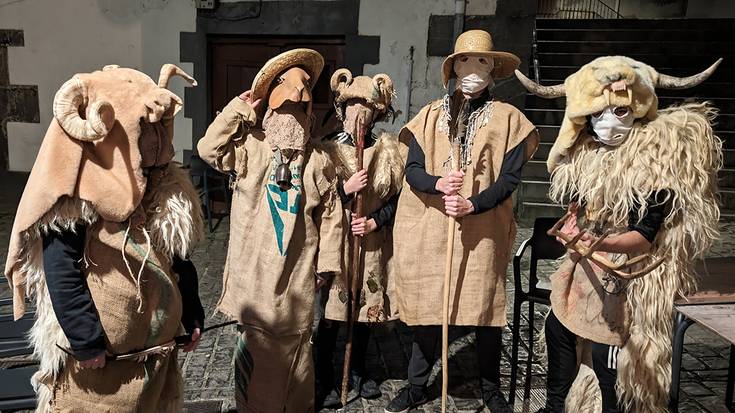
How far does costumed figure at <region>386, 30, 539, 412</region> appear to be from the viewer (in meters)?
3.04

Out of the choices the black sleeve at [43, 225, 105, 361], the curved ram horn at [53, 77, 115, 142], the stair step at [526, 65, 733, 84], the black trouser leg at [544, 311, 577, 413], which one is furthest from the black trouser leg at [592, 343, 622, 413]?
the stair step at [526, 65, 733, 84]

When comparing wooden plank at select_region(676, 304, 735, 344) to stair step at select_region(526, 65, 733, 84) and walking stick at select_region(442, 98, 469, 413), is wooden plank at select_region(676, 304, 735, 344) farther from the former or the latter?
stair step at select_region(526, 65, 733, 84)

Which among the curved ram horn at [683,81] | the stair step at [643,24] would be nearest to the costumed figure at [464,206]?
the curved ram horn at [683,81]

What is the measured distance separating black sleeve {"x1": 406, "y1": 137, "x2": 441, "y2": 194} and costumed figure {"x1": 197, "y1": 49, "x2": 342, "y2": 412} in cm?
41

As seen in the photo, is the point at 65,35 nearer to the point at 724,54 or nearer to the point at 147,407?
the point at 147,407

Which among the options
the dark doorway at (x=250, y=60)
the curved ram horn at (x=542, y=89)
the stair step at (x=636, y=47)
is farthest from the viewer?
the stair step at (x=636, y=47)

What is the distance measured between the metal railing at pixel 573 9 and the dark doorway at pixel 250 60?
9257 mm

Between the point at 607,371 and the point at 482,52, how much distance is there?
1619 millimetres

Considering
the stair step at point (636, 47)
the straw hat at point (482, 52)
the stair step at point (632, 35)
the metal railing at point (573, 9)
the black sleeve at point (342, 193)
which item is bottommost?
the black sleeve at point (342, 193)

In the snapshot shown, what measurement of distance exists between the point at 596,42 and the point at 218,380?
29.4ft

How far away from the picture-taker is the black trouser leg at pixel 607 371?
264 cm

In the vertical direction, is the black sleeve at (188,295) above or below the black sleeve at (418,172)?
below

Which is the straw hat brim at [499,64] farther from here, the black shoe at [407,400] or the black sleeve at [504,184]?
the black shoe at [407,400]

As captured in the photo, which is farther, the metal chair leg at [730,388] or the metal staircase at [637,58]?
the metal staircase at [637,58]
